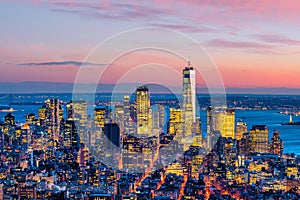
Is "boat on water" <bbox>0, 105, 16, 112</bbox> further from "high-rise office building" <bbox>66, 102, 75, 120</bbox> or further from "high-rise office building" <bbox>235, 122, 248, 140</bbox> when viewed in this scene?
"high-rise office building" <bbox>235, 122, 248, 140</bbox>

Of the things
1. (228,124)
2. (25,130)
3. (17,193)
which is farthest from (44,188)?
(228,124)

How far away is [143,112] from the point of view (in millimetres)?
11805

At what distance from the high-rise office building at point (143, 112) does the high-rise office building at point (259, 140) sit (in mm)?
4442

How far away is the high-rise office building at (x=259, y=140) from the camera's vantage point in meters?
15.1

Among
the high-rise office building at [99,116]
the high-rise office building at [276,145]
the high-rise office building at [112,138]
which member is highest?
the high-rise office building at [99,116]

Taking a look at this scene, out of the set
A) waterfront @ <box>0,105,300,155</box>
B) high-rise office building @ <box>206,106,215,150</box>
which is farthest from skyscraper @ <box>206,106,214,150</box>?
waterfront @ <box>0,105,300,155</box>

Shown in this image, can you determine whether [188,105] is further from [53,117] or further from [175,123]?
[53,117]

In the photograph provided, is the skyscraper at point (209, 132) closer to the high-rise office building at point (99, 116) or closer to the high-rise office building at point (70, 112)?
the high-rise office building at point (99, 116)

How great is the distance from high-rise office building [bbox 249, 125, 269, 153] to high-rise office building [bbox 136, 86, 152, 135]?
4442 mm

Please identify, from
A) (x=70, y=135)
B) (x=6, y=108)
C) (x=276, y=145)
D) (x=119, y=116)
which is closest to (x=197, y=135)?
(x=119, y=116)

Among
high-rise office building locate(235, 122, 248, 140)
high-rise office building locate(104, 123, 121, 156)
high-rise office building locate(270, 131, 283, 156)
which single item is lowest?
high-rise office building locate(270, 131, 283, 156)

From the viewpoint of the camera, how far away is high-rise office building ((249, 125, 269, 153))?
15.1 meters

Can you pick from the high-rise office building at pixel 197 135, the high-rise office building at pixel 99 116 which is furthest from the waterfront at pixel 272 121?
the high-rise office building at pixel 99 116

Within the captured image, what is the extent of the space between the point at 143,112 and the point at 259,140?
5.54 meters
